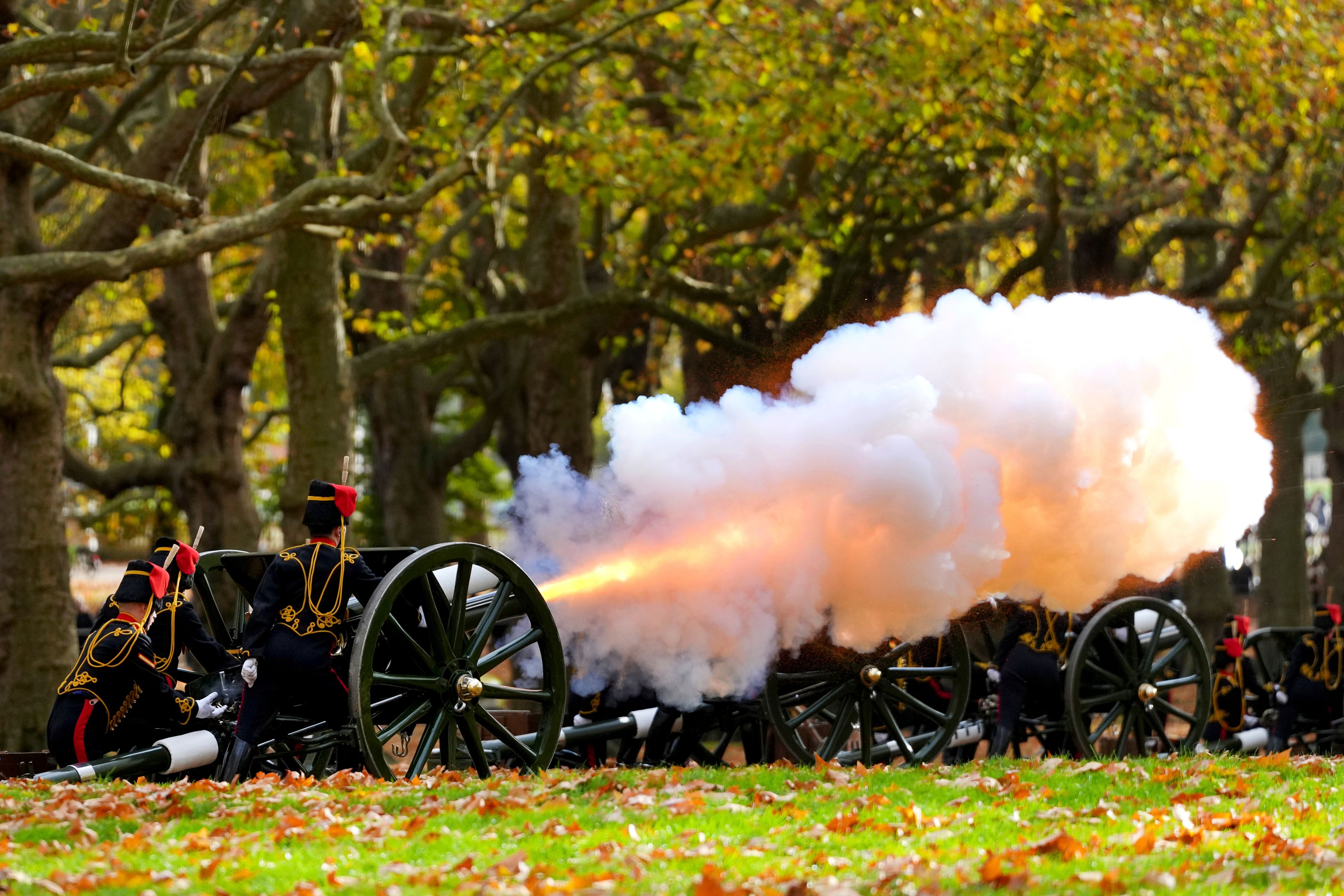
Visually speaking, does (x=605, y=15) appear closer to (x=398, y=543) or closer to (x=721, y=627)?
(x=398, y=543)

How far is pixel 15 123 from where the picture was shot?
11.9 m

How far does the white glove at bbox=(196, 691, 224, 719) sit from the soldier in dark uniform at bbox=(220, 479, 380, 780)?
11.0 inches

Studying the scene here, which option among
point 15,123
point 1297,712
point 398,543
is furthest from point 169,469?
point 1297,712

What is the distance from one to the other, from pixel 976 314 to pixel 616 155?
19.9 feet

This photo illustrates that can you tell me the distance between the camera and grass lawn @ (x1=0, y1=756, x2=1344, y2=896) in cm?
498

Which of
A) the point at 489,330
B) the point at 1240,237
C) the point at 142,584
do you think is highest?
the point at 1240,237

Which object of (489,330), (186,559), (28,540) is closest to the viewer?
(186,559)

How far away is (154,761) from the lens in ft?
23.9

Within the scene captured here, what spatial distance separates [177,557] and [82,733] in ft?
3.48

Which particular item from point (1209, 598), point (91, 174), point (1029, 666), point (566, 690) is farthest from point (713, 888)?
point (1209, 598)

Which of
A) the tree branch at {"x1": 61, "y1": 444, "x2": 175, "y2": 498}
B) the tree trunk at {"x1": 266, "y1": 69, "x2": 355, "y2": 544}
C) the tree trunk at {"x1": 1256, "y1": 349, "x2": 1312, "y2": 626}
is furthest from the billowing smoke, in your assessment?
the tree trunk at {"x1": 1256, "y1": 349, "x2": 1312, "y2": 626}

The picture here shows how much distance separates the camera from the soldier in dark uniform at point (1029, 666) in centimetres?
992

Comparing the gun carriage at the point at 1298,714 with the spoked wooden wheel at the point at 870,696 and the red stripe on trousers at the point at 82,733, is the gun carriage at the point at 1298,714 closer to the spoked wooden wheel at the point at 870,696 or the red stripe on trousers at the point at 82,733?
the spoked wooden wheel at the point at 870,696

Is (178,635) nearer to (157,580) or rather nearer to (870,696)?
(157,580)
